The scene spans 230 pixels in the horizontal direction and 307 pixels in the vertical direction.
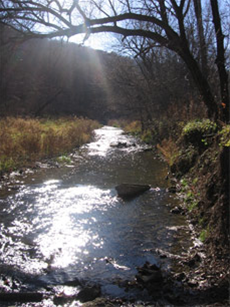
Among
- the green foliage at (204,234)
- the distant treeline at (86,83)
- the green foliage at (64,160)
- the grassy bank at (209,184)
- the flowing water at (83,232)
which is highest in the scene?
the distant treeline at (86,83)

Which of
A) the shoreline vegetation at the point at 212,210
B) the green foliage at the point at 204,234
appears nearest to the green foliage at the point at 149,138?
the shoreline vegetation at the point at 212,210

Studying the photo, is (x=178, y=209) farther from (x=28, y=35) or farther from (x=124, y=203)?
(x=28, y=35)

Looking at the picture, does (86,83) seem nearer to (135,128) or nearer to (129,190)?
(135,128)

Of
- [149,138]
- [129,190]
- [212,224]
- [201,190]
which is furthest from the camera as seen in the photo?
[149,138]

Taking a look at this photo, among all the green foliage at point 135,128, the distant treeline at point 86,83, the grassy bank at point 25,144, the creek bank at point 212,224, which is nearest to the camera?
the creek bank at point 212,224

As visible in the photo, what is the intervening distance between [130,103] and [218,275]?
77.1 feet

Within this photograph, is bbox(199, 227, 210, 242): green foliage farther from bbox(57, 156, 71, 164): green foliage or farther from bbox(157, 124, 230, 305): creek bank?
bbox(57, 156, 71, 164): green foliage

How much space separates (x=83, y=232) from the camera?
4723mm

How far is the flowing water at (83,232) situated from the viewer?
3555mm

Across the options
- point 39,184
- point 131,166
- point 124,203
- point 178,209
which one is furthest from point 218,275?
point 131,166

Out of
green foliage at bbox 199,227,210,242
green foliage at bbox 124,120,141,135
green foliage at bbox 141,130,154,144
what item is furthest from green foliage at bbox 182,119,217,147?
green foliage at bbox 124,120,141,135

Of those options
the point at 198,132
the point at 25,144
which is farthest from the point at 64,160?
the point at 198,132

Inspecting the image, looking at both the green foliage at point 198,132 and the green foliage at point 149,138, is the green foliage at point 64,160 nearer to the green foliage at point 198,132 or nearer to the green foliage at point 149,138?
the green foliage at point 198,132

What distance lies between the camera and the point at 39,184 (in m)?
7.83
